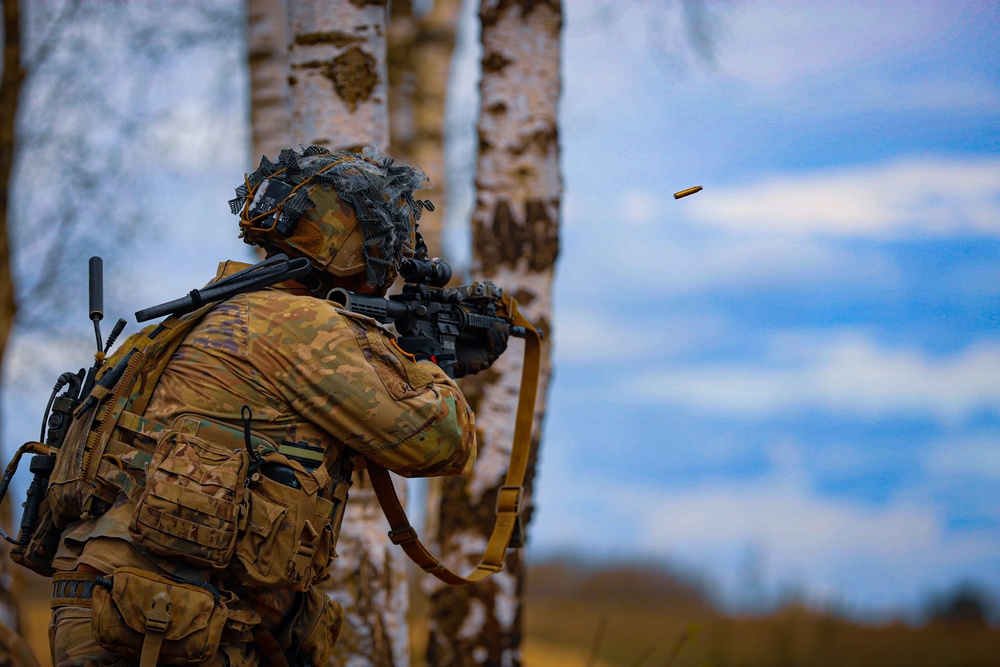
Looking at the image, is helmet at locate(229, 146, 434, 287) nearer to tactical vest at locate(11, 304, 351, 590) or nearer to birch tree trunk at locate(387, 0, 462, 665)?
tactical vest at locate(11, 304, 351, 590)

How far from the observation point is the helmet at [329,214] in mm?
3453

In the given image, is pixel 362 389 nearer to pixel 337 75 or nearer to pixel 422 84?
pixel 337 75

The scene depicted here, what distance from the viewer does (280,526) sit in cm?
310

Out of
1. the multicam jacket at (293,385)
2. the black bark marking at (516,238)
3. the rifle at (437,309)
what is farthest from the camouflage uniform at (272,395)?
the black bark marking at (516,238)

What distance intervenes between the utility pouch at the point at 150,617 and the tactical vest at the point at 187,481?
0.31ft

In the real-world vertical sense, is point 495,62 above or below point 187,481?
above

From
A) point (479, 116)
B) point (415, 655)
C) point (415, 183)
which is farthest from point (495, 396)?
point (415, 655)

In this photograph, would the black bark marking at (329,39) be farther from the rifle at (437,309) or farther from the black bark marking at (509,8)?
the rifle at (437,309)

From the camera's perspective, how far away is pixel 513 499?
4.61 metres

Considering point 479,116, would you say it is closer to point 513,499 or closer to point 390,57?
point 513,499

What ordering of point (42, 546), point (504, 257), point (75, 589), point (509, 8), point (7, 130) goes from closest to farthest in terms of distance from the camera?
1. point (75, 589)
2. point (42, 546)
3. point (504, 257)
4. point (509, 8)
5. point (7, 130)

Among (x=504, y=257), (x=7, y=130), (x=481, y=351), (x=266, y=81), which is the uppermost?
(x=7, y=130)

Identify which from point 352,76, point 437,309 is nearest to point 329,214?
point 437,309

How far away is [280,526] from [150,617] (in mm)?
441
